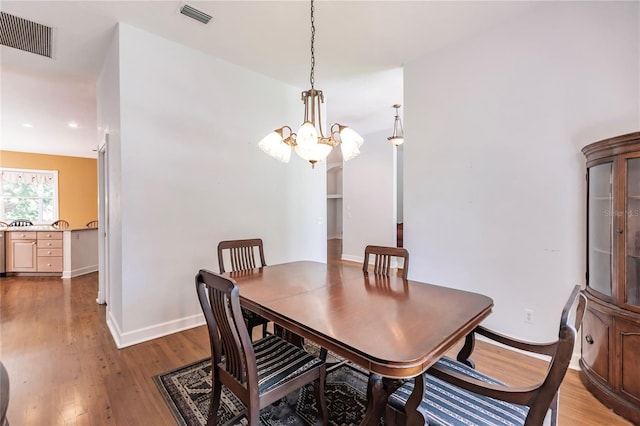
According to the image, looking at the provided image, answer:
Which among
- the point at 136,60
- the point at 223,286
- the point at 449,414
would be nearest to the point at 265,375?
the point at 223,286

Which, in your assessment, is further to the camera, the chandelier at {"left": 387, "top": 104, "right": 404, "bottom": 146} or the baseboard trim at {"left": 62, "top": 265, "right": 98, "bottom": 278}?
the baseboard trim at {"left": 62, "top": 265, "right": 98, "bottom": 278}

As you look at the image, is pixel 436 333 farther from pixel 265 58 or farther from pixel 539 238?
pixel 265 58

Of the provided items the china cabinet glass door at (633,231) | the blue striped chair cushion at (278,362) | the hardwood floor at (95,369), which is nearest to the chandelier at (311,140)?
the blue striped chair cushion at (278,362)

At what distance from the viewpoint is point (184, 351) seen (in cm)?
260

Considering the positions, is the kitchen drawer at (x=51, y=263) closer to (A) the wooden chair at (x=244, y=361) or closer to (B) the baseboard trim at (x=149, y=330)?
(B) the baseboard trim at (x=149, y=330)

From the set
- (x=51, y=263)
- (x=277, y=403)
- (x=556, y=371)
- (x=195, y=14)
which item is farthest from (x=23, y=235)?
(x=556, y=371)

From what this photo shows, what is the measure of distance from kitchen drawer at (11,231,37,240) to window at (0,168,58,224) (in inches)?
88.6

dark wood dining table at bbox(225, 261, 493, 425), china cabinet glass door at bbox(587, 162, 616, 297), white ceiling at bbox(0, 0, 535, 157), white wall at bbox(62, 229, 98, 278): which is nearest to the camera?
dark wood dining table at bbox(225, 261, 493, 425)

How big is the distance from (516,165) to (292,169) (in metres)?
2.58

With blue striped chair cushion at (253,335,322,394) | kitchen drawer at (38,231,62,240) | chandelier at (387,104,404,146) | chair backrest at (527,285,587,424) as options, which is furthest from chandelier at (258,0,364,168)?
kitchen drawer at (38,231,62,240)

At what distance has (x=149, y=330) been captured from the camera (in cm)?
283

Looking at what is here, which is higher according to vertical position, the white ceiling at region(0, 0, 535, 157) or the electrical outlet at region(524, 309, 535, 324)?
the white ceiling at region(0, 0, 535, 157)

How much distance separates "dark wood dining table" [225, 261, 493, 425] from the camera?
43.4 inches

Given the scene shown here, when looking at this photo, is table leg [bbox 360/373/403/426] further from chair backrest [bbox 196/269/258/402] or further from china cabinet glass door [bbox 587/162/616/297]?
china cabinet glass door [bbox 587/162/616/297]
